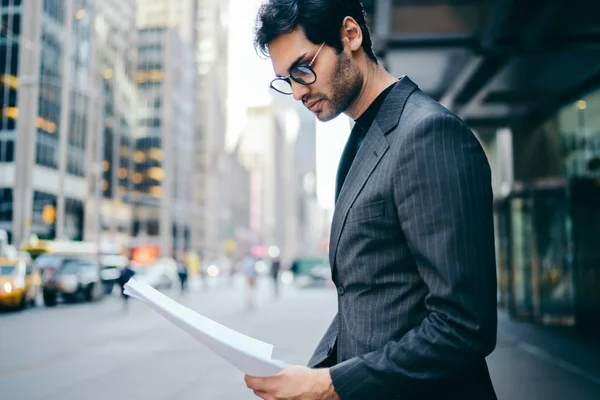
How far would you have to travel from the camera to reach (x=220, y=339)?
142cm

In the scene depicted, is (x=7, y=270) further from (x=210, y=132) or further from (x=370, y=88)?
(x=210, y=132)

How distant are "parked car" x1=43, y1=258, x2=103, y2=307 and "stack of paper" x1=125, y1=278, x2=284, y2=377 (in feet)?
80.9

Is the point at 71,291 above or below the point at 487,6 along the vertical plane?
below

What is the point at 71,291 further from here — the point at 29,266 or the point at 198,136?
the point at 198,136

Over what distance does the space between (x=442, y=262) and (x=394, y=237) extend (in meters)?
0.17

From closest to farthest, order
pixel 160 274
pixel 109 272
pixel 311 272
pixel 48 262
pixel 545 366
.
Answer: pixel 545 366, pixel 48 262, pixel 109 272, pixel 160 274, pixel 311 272

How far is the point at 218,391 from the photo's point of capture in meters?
7.60

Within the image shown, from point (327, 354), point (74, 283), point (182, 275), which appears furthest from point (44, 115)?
point (327, 354)

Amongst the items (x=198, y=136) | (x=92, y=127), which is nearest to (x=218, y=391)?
(x=92, y=127)

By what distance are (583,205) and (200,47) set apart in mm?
103242

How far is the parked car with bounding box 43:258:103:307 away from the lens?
2445 centimetres

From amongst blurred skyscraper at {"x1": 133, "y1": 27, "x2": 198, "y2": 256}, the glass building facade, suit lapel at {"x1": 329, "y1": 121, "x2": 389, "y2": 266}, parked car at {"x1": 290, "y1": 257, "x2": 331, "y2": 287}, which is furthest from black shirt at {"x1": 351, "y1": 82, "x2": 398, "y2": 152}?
blurred skyscraper at {"x1": 133, "y1": 27, "x2": 198, "y2": 256}

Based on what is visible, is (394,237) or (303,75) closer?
(394,237)

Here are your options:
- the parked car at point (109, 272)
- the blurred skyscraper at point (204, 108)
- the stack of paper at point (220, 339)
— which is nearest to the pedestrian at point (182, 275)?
the parked car at point (109, 272)
